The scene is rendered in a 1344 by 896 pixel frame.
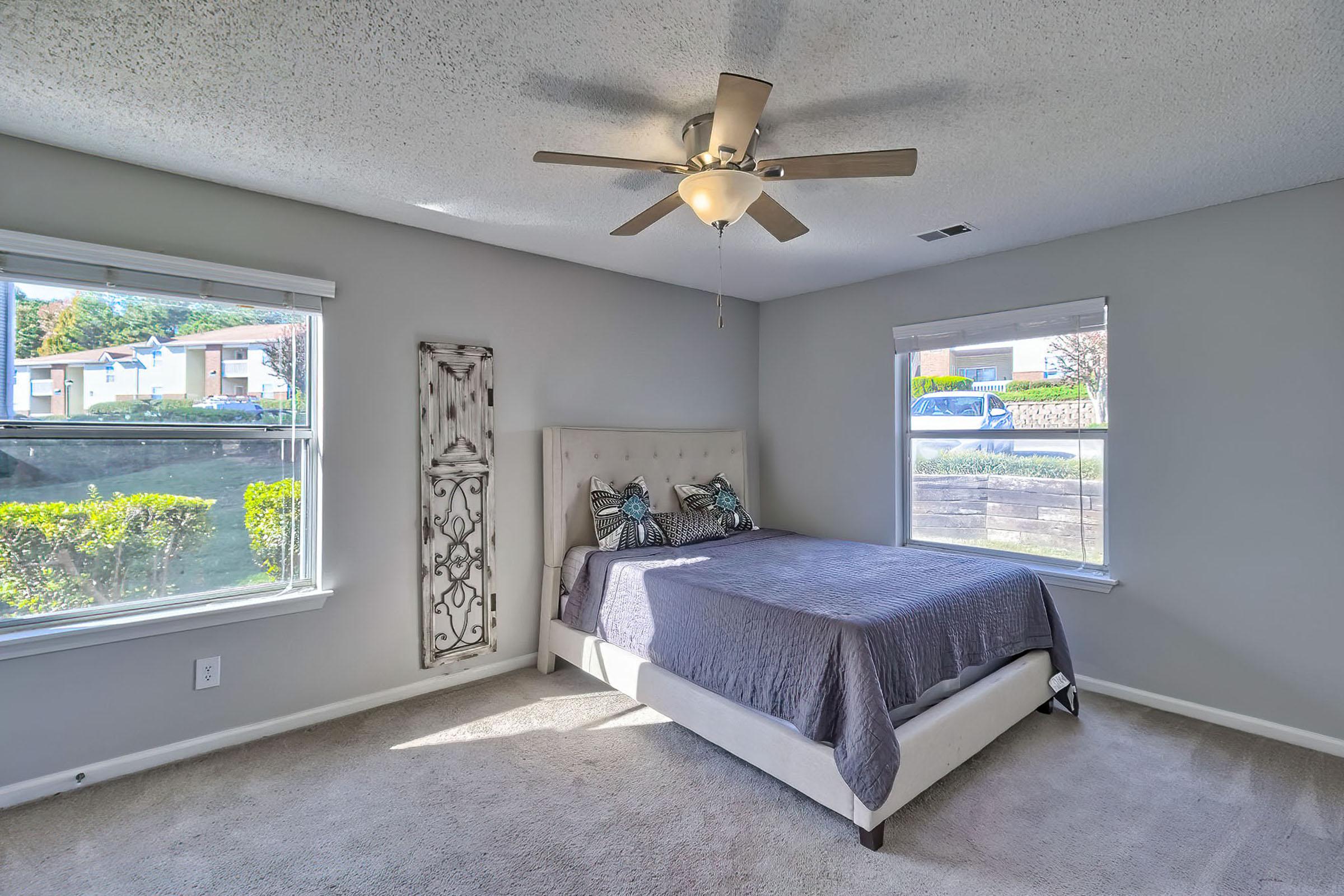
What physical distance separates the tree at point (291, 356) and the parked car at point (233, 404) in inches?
6.0

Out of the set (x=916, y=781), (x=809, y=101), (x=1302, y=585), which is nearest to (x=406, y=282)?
(x=809, y=101)

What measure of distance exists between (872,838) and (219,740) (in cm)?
260

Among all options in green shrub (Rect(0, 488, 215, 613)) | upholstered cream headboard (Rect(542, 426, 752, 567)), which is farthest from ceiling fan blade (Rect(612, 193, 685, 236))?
green shrub (Rect(0, 488, 215, 613))

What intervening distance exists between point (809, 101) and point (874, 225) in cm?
129

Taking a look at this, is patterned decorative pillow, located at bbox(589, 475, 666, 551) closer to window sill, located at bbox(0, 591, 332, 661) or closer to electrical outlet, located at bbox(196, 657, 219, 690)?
window sill, located at bbox(0, 591, 332, 661)

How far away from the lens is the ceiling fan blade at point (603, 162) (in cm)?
185

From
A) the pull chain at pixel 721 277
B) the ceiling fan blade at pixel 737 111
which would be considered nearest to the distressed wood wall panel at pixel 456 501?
the pull chain at pixel 721 277

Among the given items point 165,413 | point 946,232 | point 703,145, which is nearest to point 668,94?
point 703,145

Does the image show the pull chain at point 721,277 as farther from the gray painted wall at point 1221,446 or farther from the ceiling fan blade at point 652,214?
the gray painted wall at point 1221,446

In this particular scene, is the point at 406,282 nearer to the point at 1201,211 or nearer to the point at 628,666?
the point at 628,666

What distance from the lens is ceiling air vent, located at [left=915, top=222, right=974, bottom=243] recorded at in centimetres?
313

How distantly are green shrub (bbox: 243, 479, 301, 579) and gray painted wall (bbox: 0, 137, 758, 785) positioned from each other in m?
0.14

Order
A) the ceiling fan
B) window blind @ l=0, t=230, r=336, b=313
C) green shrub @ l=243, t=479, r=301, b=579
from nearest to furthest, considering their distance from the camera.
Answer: the ceiling fan → window blind @ l=0, t=230, r=336, b=313 → green shrub @ l=243, t=479, r=301, b=579

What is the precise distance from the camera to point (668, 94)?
6.29 ft
